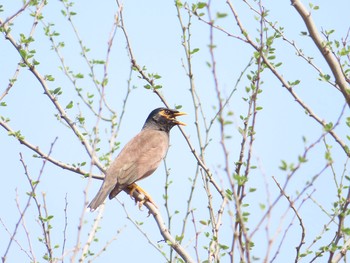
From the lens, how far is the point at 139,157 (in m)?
8.29

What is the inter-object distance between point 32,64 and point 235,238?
3.46 m

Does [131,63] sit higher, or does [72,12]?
[72,12]

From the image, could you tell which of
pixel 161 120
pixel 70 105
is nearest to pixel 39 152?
pixel 70 105

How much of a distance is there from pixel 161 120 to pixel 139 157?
129 centimetres

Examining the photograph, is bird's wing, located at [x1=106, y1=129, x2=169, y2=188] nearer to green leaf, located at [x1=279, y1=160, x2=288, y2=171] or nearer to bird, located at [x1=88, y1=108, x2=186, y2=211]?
bird, located at [x1=88, y1=108, x2=186, y2=211]

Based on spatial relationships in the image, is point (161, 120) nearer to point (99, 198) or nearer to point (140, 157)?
point (140, 157)

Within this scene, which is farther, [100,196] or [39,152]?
[100,196]

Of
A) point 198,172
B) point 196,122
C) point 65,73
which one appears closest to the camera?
point 196,122

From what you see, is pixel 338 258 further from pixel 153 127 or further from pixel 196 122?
pixel 153 127

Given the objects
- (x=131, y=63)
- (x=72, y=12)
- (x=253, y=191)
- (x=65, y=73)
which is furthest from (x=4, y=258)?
(x=72, y=12)

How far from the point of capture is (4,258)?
4246 millimetres

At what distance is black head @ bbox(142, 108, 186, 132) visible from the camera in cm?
935

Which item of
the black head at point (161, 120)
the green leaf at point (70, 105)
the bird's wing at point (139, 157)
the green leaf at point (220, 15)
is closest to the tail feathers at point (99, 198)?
the bird's wing at point (139, 157)

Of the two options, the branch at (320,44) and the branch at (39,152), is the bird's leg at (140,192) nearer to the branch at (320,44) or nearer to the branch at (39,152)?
the branch at (39,152)
